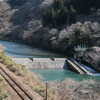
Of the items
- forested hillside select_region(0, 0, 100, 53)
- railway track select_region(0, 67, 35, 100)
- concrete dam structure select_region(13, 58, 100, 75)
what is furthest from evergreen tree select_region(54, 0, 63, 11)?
railway track select_region(0, 67, 35, 100)

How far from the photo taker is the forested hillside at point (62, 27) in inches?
1276

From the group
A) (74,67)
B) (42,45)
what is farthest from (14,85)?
(42,45)

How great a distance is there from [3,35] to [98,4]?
41.8 meters

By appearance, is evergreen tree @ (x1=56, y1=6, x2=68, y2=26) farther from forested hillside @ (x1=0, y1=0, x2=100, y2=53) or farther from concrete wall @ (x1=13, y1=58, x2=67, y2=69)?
concrete wall @ (x1=13, y1=58, x2=67, y2=69)

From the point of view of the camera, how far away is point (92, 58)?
24.7 m

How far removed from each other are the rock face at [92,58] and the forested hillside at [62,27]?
5222 mm

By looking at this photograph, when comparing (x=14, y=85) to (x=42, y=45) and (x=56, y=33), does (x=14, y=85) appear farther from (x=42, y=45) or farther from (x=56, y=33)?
(x=42, y=45)

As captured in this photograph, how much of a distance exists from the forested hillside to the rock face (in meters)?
5.22

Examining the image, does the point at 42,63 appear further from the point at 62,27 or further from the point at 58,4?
the point at 58,4

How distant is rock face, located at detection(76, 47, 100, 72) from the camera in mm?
23875

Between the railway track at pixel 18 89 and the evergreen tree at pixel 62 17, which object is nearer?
the railway track at pixel 18 89

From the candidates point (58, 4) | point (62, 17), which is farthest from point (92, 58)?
Answer: point (58, 4)

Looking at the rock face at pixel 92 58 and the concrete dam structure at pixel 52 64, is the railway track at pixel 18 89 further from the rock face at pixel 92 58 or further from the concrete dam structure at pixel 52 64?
the rock face at pixel 92 58

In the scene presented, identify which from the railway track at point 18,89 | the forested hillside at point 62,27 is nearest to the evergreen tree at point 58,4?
the forested hillside at point 62,27
